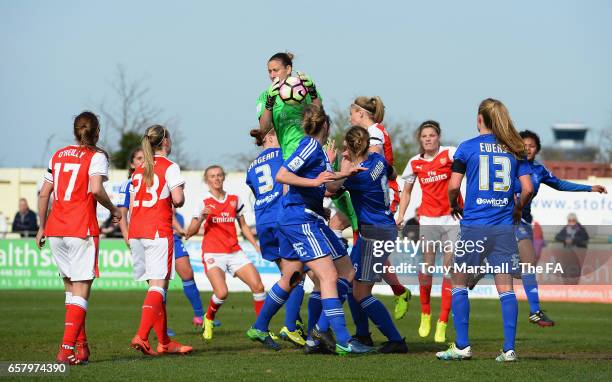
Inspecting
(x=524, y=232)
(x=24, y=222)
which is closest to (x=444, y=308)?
(x=524, y=232)

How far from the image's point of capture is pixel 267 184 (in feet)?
34.7

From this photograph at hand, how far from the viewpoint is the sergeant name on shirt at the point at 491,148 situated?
888 cm

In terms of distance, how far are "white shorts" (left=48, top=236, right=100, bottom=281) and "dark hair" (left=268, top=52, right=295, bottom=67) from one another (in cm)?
276

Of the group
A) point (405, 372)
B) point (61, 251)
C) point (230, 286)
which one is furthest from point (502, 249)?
point (230, 286)

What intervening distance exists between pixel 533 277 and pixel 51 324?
6.91 meters

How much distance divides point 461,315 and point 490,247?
26.3 inches

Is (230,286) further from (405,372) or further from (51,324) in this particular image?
(405,372)

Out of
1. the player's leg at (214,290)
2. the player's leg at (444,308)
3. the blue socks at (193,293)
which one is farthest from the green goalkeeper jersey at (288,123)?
the blue socks at (193,293)

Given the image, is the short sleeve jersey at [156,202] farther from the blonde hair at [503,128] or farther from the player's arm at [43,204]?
the blonde hair at [503,128]

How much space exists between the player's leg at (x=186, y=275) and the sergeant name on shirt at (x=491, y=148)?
549 cm

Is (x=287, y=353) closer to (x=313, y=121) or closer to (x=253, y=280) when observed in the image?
(x=313, y=121)

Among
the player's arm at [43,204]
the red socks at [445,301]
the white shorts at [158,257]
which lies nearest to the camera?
the player's arm at [43,204]

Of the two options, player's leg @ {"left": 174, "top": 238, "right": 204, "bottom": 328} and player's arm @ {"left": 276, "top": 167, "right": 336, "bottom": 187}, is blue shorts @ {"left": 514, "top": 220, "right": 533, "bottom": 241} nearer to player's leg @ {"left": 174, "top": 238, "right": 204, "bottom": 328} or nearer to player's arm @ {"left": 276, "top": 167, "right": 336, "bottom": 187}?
player's arm @ {"left": 276, "top": 167, "right": 336, "bottom": 187}

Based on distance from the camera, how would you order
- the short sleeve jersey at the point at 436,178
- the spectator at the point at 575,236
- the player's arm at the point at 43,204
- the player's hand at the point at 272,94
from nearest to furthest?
the player's arm at the point at 43,204
the player's hand at the point at 272,94
the short sleeve jersey at the point at 436,178
the spectator at the point at 575,236
